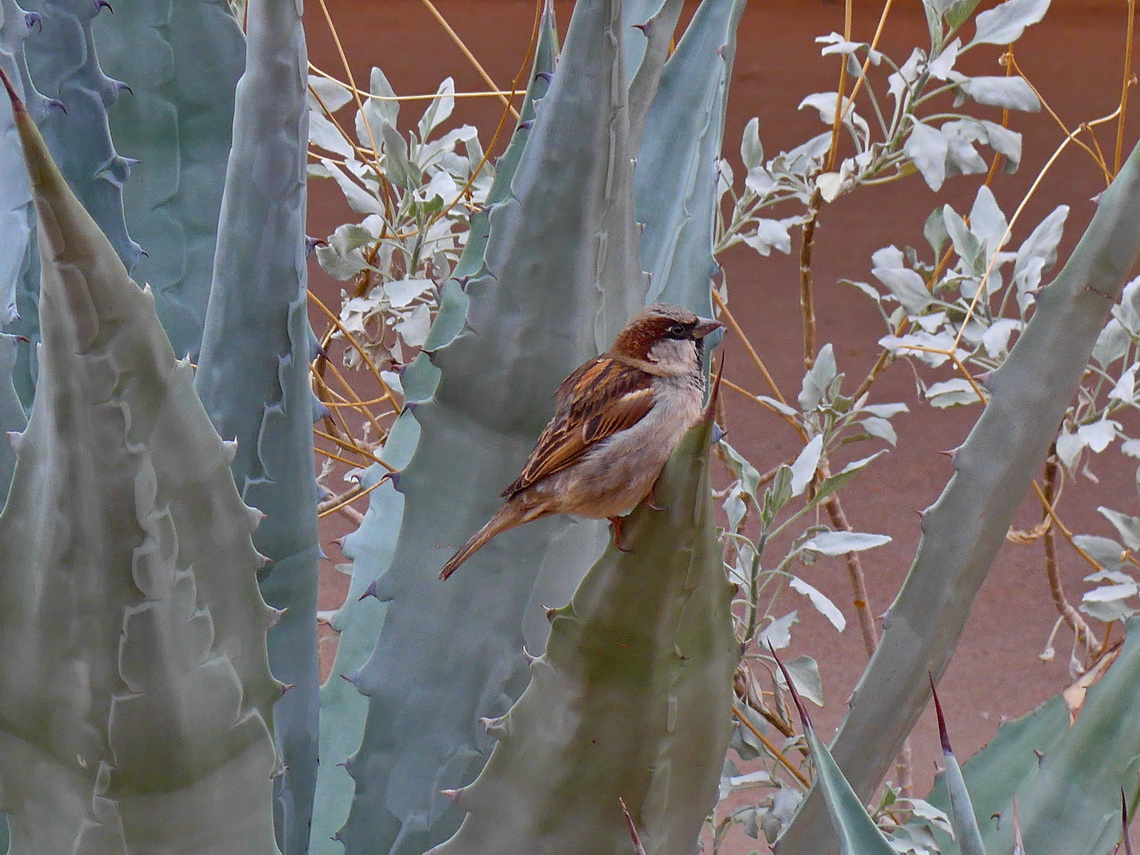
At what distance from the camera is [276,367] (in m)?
0.66

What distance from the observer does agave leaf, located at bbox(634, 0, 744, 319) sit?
0.75 metres

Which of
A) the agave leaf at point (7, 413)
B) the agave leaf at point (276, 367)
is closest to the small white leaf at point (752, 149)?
the agave leaf at point (276, 367)

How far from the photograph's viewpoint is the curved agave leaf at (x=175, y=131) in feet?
2.50

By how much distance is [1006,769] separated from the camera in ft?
2.42

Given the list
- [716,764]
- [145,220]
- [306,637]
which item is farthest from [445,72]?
[716,764]

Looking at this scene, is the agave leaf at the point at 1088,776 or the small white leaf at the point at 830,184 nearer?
the agave leaf at the point at 1088,776

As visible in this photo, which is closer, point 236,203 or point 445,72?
point 236,203

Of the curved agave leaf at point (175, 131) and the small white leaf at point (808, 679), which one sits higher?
the curved agave leaf at point (175, 131)

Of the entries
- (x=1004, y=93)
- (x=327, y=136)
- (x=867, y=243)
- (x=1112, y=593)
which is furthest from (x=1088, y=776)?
(x=867, y=243)

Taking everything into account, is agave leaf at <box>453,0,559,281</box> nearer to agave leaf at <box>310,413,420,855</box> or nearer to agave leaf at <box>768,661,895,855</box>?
agave leaf at <box>310,413,420,855</box>

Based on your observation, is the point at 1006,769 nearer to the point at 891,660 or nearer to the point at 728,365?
the point at 891,660

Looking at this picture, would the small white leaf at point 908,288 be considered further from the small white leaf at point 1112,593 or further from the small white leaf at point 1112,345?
the small white leaf at point 1112,593

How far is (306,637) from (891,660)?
0.33m

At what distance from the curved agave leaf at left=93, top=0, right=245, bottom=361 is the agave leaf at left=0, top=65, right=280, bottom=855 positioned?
0.33 meters
